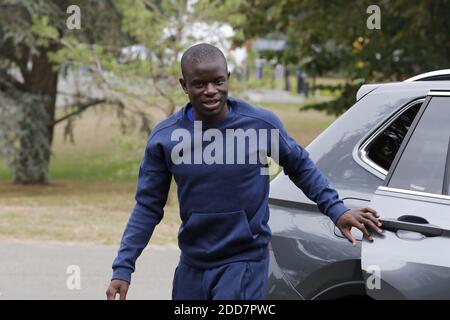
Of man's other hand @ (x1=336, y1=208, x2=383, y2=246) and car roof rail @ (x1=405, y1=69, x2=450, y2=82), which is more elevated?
car roof rail @ (x1=405, y1=69, x2=450, y2=82)

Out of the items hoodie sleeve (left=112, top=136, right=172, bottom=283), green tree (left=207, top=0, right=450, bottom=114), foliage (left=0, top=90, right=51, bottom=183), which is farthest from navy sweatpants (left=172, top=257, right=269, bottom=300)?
foliage (left=0, top=90, right=51, bottom=183)

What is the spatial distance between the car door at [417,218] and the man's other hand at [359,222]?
6cm

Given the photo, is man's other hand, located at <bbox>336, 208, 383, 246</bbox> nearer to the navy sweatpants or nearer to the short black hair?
the navy sweatpants

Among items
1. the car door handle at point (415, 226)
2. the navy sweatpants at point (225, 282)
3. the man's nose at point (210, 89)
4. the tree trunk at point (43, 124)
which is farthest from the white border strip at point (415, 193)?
the tree trunk at point (43, 124)

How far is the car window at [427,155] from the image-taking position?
4090 mm

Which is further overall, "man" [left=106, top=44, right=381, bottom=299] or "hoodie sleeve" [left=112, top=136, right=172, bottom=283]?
"hoodie sleeve" [left=112, top=136, right=172, bottom=283]

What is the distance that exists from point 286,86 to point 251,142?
59.4 meters

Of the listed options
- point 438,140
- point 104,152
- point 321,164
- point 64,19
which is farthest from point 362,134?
point 104,152

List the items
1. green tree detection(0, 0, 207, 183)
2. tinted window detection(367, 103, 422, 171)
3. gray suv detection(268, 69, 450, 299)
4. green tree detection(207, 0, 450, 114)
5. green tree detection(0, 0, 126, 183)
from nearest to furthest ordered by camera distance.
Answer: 1. gray suv detection(268, 69, 450, 299)
2. tinted window detection(367, 103, 422, 171)
3. green tree detection(207, 0, 450, 114)
4. green tree detection(0, 0, 207, 183)
5. green tree detection(0, 0, 126, 183)

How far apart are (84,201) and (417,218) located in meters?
15.3

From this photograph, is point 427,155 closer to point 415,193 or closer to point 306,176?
point 415,193

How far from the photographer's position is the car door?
3866 mm

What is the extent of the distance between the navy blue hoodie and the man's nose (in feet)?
0.48

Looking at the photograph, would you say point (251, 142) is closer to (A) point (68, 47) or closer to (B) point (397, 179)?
(B) point (397, 179)
